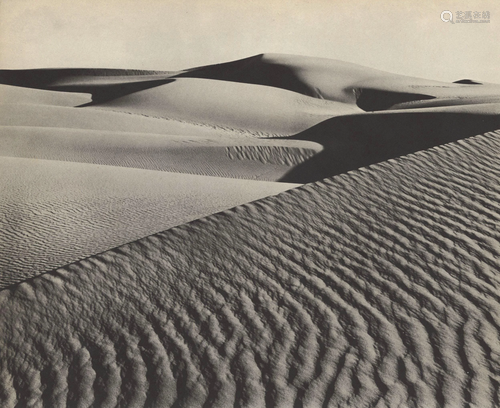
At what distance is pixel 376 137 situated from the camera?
9828 mm

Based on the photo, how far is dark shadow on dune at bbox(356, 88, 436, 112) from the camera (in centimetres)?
1597

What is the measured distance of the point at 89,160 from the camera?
869 centimetres

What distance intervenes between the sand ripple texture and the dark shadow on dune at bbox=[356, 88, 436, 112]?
1274 centimetres

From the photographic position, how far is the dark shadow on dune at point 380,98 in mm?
15969

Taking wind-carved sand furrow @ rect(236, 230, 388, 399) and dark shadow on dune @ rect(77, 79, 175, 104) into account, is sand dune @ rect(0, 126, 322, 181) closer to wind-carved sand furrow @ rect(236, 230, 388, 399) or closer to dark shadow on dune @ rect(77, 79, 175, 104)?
wind-carved sand furrow @ rect(236, 230, 388, 399)

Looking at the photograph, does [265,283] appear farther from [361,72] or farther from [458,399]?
[361,72]

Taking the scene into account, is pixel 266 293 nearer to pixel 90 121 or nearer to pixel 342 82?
pixel 90 121

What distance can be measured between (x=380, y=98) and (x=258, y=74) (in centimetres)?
689

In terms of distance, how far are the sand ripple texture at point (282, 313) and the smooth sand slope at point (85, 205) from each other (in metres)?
0.88

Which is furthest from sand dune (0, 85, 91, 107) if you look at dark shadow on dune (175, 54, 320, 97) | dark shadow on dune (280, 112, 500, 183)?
dark shadow on dune (280, 112, 500, 183)

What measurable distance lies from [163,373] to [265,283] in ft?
2.75

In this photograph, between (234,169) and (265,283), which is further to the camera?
(234,169)

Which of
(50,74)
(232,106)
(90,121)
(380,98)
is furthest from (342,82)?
(50,74)

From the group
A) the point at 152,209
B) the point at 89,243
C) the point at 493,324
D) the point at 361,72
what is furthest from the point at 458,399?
the point at 361,72
